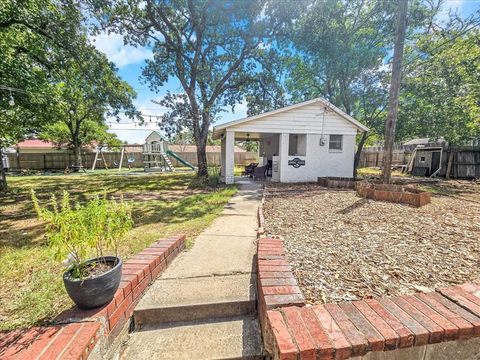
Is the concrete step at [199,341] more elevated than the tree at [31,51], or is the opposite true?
the tree at [31,51]

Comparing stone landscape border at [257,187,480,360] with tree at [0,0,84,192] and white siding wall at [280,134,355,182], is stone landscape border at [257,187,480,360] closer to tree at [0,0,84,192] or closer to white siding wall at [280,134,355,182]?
white siding wall at [280,134,355,182]

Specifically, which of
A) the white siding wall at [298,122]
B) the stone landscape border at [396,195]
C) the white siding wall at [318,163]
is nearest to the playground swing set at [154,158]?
the white siding wall at [298,122]

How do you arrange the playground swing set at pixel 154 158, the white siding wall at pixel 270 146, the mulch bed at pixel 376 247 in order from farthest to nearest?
the playground swing set at pixel 154 158 → the white siding wall at pixel 270 146 → the mulch bed at pixel 376 247

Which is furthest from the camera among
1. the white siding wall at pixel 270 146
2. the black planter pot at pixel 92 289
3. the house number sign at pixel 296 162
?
the white siding wall at pixel 270 146

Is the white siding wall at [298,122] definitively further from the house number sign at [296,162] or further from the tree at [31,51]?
the tree at [31,51]

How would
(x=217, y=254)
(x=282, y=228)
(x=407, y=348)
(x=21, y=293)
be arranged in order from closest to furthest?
(x=407, y=348) < (x=21, y=293) < (x=217, y=254) < (x=282, y=228)

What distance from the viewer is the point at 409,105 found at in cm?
1421

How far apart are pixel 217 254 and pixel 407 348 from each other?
2230mm

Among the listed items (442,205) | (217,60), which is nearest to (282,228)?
(442,205)

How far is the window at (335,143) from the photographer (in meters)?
11.3

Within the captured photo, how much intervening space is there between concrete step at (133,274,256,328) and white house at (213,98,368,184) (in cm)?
864

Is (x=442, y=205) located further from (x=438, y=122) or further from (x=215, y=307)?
(x=438, y=122)

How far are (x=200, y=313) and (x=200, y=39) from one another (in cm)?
1362

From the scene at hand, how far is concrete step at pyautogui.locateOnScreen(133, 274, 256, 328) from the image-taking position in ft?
6.73
